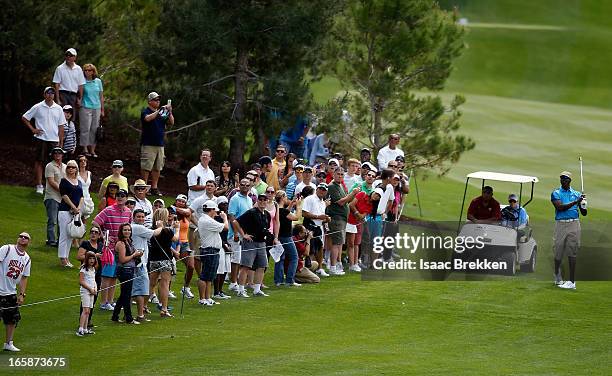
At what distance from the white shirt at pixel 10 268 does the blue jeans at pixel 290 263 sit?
591 cm

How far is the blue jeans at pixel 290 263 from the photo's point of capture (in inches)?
872

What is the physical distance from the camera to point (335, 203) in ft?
77.1

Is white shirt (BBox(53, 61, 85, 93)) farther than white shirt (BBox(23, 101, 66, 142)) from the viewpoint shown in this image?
Yes

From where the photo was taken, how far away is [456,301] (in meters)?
21.6

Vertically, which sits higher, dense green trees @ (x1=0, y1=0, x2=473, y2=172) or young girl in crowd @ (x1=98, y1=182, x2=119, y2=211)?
dense green trees @ (x1=0, y1=0, x2=473, y2=172)

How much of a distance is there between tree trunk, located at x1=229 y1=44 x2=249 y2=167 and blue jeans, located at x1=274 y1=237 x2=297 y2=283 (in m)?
7.23

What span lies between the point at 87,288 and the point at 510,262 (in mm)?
7806

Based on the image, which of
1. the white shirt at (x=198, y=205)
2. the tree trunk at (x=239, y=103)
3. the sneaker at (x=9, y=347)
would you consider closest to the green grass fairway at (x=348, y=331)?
the sneaker at (x=9, y=347)

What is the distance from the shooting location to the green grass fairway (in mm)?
16750

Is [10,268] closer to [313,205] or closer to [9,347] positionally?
[9,347]

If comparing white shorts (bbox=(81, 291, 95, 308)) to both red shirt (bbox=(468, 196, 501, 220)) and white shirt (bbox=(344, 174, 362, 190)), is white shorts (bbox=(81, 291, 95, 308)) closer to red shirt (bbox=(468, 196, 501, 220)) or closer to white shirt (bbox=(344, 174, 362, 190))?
white shirt (bbox=(344, 174, 362, 190))

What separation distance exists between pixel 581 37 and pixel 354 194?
4968 centimetres

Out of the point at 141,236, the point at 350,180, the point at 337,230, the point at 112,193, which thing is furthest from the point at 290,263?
the point at 141,236

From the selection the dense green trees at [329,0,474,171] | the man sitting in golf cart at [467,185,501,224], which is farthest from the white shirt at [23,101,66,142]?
the man sitting in golf cart at [467,185,501,224]
